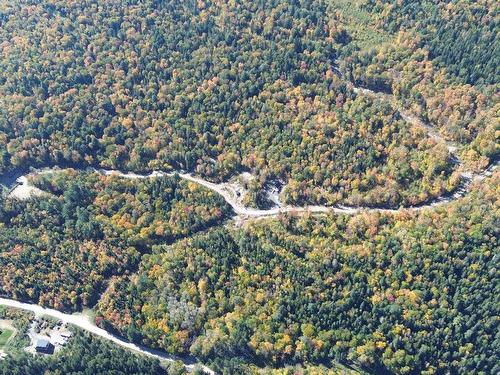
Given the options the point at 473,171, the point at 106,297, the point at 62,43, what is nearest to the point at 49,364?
the point at 106,297

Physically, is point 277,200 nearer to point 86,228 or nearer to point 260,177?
point 260,177

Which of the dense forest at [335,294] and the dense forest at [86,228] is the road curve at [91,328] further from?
the dense forest at [335,294]

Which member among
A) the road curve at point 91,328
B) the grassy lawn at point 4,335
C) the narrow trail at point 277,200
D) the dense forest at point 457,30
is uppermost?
the dense forest at point 457,30

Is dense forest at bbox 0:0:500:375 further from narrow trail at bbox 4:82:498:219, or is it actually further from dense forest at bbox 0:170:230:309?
narrow trail at bbox 4:82:498:219

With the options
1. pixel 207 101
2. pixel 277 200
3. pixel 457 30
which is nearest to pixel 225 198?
pixel 277 200

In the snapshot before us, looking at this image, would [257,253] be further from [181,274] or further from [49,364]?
[49,364]

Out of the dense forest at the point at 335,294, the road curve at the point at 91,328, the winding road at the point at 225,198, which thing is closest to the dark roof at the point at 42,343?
the road curve at the point at 91,328

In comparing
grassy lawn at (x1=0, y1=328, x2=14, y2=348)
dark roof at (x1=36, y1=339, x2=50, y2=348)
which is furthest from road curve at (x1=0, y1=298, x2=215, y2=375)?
dark roof at (x1=36, y1=339, x2=50, y2=348)
